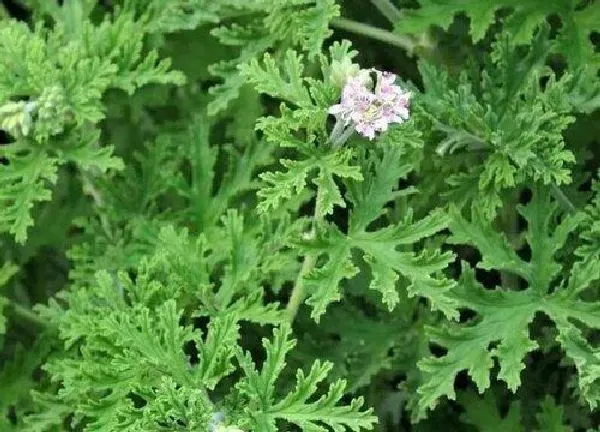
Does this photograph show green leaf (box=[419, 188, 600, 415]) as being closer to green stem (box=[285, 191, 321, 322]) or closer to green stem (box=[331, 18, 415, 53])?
green stem (box=[285, 191, 321, 322])

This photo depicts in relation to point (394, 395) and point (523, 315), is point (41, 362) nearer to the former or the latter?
point (394, 395)

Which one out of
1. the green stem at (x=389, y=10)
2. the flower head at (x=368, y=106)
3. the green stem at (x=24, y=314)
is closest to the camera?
the flower head at (x=368, y=106)

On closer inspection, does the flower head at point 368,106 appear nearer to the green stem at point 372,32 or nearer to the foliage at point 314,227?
the foliage at point 314,227

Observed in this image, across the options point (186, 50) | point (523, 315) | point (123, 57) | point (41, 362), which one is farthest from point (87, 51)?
point (523, 315)

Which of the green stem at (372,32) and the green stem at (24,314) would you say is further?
the green stem at (24,314)

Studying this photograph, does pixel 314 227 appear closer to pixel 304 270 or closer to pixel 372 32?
pixel 304 270

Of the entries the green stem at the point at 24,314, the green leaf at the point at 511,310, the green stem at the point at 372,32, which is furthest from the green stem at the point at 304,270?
the green stem at the point at 24,314

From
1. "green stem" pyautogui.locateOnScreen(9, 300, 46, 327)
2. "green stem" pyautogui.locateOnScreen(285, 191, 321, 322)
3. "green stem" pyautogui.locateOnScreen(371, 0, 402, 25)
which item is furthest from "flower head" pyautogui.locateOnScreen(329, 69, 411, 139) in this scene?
"green stem" pyautogui.locateOnScreen(9, 300, 46, 327)
